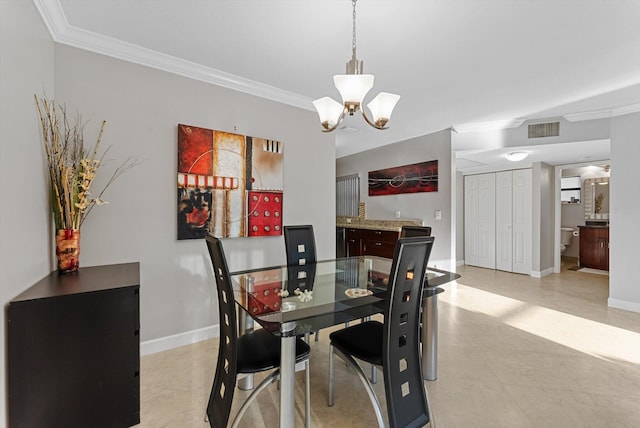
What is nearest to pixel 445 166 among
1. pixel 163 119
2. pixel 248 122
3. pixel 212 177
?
pixel 248 122

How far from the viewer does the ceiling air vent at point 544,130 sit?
3.89 metres

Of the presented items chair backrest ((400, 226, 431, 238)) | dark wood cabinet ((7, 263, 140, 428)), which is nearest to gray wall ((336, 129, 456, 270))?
chair backrest ((400, 226, 431, 238))

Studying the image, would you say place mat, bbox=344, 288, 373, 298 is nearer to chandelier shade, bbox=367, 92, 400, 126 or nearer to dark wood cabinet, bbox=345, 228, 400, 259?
chandelier shade, bbox=367, 92, 400, 126

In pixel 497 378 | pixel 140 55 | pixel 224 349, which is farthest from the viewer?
pixel 140 55

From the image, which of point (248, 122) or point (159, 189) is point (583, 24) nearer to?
point (248, 122)

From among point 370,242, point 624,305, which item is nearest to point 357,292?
point 370,242

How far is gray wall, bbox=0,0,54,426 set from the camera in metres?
1.26

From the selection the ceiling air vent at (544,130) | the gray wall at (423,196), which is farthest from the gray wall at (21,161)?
the ceiling air vent at (544,130)

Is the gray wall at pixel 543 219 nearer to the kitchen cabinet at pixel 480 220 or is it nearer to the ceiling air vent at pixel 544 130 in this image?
the kitchen cabinet at pixel 480 220

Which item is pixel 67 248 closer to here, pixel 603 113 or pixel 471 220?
pixel 603 113

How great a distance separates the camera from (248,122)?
9.77 ft

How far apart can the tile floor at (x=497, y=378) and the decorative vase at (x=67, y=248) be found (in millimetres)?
936

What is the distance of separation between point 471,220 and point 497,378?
4764 mm

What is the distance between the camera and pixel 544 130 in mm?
3947
